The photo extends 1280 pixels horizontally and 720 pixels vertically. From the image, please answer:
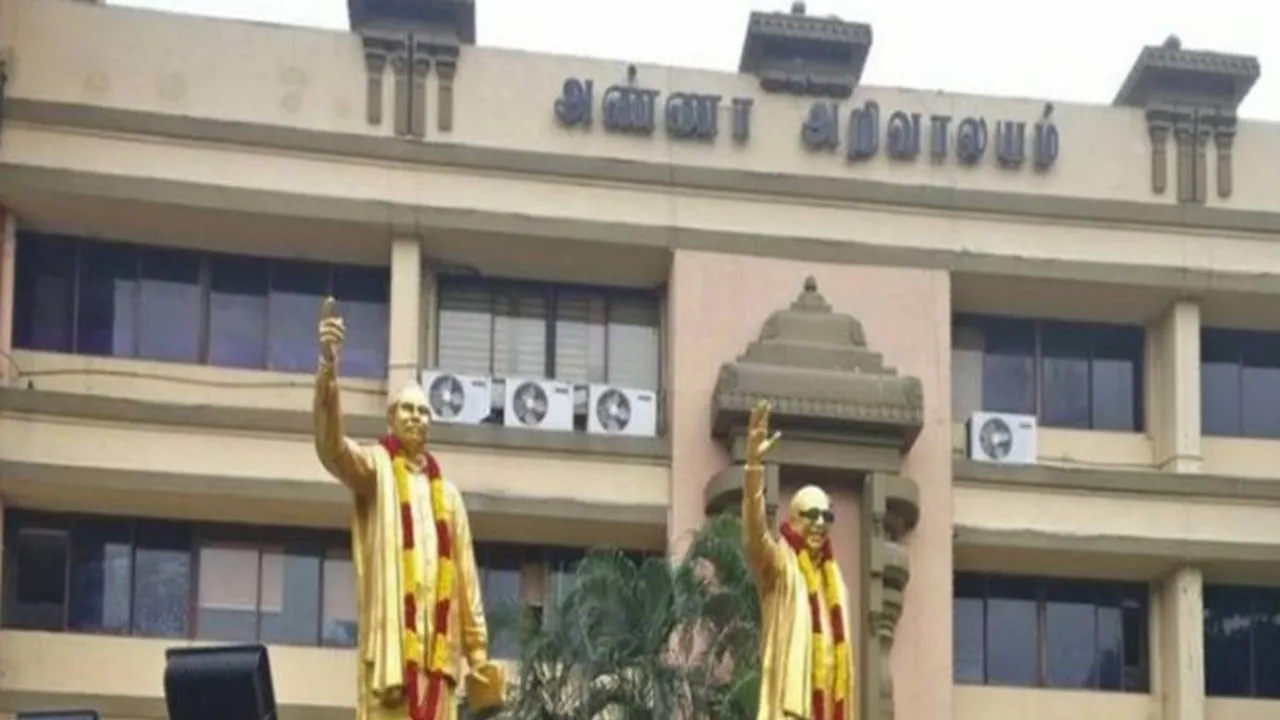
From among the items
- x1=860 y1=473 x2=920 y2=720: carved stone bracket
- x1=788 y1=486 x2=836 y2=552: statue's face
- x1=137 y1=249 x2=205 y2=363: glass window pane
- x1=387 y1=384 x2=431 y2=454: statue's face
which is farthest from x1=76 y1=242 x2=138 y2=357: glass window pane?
x1=387 y1=384 x2=431 y2=454: statue's face

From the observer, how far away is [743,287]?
32.5 m

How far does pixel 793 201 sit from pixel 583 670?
29.6ft

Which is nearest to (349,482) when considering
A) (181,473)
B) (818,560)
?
(818,560)

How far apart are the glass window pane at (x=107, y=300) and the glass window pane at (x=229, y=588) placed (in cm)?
227

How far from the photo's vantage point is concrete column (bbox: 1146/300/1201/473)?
33.5 meters

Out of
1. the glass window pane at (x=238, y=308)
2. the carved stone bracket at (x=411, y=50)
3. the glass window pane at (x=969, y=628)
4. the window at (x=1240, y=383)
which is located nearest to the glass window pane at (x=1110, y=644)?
the glass window pane at (x=969, y=628)

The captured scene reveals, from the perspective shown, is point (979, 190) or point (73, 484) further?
point (979, 190)

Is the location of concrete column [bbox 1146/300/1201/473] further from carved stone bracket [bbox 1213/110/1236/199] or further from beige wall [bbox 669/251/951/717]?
beige wall [bbox 669/251/951/717]

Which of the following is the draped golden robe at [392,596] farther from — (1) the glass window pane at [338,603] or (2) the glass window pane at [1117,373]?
(2) the glass window pane at [1117,373]

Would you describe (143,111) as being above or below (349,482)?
above

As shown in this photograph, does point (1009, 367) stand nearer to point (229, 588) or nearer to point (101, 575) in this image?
point (229, 588)

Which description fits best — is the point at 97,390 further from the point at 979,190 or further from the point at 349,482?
the point at 349,482

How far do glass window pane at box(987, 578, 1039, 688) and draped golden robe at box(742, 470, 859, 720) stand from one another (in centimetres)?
1738

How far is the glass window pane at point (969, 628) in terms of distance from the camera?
33438 millimetres
